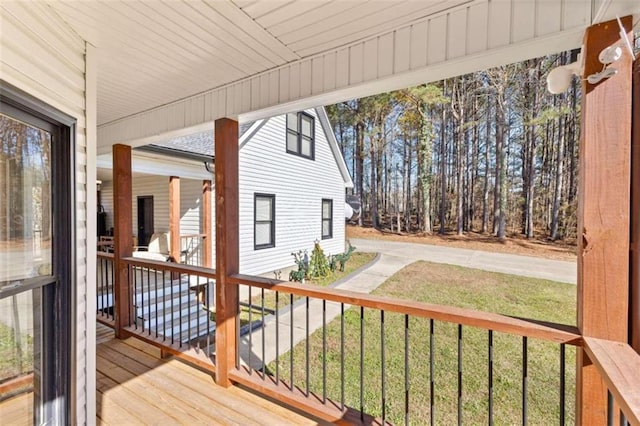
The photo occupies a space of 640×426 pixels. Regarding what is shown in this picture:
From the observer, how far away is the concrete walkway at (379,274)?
4059 mm

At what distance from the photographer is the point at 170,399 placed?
2.34 metres

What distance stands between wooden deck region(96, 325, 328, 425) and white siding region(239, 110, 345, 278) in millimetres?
3989

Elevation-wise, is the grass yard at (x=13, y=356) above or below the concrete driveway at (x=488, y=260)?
above

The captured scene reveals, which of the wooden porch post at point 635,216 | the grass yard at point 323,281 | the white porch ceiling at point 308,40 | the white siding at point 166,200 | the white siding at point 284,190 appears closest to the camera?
the wooden porch post at point 635,216

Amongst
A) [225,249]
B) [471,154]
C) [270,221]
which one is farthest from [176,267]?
[471,154]

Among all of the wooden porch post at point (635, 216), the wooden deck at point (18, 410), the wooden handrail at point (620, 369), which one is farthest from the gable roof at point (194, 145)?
the wooden handrail at point (620, 369)

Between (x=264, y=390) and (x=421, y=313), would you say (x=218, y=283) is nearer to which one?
(x=264, y=390)

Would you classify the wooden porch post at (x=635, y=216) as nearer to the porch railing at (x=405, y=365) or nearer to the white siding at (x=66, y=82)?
the porch railing at (x=405, y=365)

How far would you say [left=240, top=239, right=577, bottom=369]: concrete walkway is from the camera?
4.06 meters

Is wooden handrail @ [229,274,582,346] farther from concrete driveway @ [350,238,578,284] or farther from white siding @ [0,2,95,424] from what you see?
concrete driveway @ [350,238,578,284]

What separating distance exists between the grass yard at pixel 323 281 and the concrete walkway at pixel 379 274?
322mm

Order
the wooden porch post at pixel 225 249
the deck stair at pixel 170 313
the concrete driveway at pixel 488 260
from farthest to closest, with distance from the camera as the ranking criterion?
the concrete driveway at pixel 488 260, the deck stair at pixel 170 313, the wooden porch post at pixel 225 249

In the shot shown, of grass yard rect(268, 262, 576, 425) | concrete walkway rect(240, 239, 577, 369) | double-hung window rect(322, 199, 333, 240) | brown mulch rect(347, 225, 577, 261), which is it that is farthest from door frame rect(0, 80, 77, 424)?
brown mulch rect(347, 225, 577, 261)

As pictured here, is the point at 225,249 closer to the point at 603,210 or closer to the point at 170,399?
the point at 170,399
